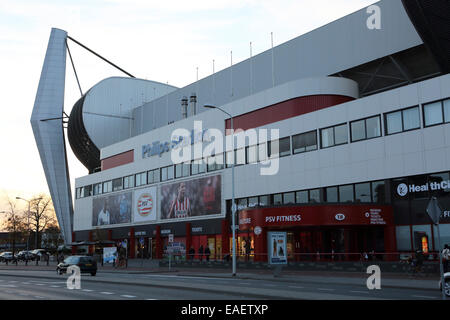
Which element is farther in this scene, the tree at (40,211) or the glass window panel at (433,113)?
the tree at (40,211)

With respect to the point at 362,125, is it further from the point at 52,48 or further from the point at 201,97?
the point at 52,48

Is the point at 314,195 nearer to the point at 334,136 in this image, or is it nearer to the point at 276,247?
the point at 334,136

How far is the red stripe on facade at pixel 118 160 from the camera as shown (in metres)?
72.6

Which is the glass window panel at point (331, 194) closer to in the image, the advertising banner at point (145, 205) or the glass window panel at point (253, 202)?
the glass window panel at point (253, 202)

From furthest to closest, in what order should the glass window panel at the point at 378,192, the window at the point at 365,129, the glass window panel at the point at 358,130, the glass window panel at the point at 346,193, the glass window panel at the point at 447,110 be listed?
the glass window panel at the point at 346,193 → the glass window panel at the point at 358,130 → the window at the point at 365,129 → the glass window panel at the point at 378,192 → the glass window panel at the point at 447,110

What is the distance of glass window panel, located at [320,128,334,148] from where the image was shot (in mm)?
43688

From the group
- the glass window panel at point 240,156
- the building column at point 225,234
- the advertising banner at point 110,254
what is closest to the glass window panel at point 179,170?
the building column at point 225,234

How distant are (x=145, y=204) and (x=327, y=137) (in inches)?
1240

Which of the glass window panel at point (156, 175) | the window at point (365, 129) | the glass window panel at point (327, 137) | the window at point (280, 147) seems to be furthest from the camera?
the glass window panel at point (156, 175)

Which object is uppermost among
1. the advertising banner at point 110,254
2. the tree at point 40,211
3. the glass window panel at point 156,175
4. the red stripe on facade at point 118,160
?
the red stripe on facade at point 118,160

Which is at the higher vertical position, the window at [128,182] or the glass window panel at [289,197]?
the window at [128,182]

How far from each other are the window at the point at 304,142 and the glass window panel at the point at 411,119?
872 centimetres

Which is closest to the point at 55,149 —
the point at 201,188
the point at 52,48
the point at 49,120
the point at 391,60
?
the point at 49,120

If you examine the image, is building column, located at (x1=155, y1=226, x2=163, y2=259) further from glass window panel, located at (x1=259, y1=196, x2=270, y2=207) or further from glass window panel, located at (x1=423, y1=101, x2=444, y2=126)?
glass window panel, located at (x1=423, y1=101, x2=444, y2=126)
